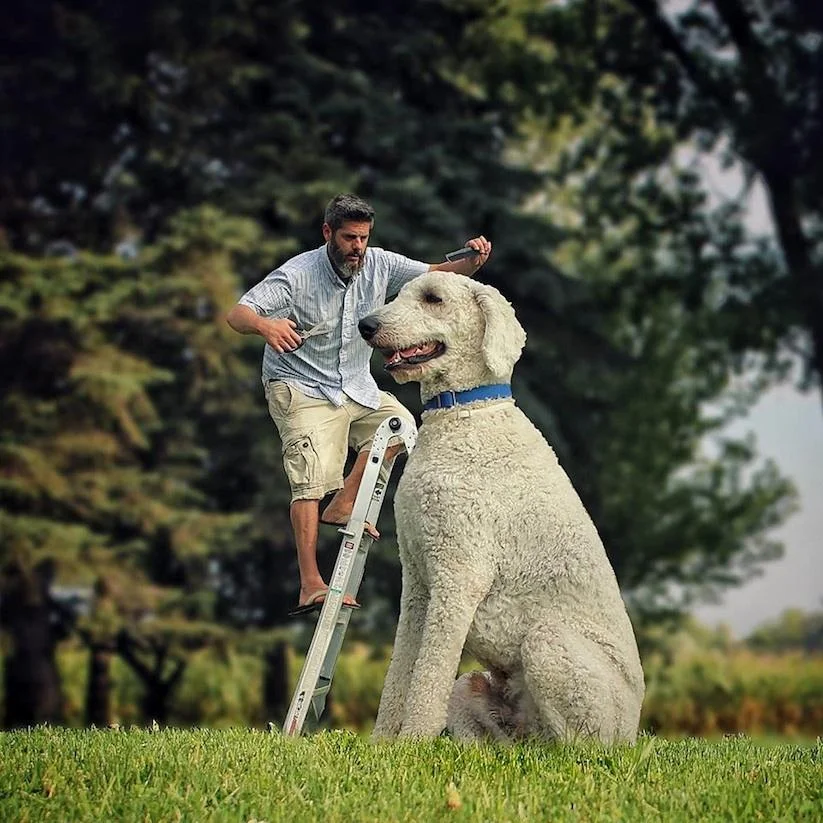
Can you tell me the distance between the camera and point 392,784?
466 centimetres

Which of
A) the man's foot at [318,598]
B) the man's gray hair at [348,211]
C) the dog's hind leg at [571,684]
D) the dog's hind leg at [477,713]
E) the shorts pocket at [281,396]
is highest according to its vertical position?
the man's gray hair at [348,211]

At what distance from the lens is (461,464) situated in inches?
206

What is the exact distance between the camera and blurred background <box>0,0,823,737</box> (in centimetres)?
1512

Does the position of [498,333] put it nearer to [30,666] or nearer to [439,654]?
[439,654]

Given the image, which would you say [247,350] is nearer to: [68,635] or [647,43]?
[68,635]

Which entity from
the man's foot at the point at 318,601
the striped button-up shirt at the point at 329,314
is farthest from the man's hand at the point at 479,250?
the man's foot at the point at 318,601

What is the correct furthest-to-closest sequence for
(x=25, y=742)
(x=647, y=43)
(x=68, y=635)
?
(x=647, y=43)
(x=68, y=635)
(x=25, y=742)

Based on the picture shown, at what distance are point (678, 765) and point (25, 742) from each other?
3.06m

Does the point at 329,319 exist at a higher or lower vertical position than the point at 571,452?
higher

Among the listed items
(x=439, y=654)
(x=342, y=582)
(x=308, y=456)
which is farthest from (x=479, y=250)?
(x=439, y=654)

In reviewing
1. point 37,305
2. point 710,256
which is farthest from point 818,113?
point 37,305

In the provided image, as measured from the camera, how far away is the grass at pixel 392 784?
442 cm

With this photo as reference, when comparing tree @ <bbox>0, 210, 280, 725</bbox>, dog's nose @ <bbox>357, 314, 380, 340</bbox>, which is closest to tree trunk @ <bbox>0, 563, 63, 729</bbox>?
tree @ <bbox>0, 210, 280, 725</bbox>

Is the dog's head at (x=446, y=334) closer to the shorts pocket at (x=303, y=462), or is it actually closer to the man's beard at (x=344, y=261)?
the man's beard at (x=344, y=261)
